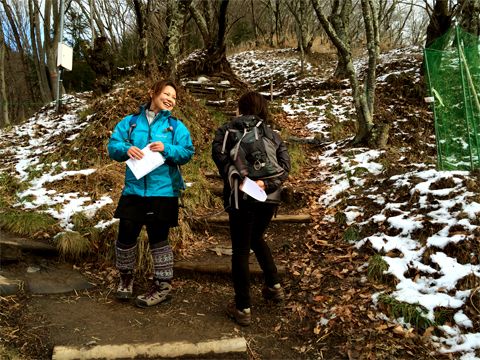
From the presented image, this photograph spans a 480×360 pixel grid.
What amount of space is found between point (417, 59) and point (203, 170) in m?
9.97

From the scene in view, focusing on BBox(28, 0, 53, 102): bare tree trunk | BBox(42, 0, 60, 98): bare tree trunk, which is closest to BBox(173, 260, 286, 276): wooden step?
BBox(42, 0, 60, 98): bare tree trunk

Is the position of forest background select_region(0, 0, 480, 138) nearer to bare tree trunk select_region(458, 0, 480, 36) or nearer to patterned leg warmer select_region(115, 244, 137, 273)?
bare tree trunk select_region(458, 0, 480, 36)

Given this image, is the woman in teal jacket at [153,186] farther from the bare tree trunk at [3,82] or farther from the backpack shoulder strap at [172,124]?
the bare tree trunk at [3,82]

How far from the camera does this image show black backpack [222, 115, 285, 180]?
9.72 ft

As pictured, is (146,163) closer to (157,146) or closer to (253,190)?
(157,146)

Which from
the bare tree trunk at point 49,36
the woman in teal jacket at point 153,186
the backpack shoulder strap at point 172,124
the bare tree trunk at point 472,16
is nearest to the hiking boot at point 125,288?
the woman in teal jacket at point 153,186

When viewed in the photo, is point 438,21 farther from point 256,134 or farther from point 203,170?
point 256,134

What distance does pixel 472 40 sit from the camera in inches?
201

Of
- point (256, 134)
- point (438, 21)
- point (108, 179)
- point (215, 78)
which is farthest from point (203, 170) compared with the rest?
point (438, 21)

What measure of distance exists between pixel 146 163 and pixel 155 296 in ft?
3.99

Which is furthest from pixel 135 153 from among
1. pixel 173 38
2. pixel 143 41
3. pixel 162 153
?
pixel 143 41

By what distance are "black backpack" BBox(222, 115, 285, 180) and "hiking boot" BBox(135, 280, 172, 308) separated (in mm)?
1335

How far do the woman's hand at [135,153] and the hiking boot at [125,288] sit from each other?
1113 mm

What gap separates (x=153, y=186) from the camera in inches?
126
